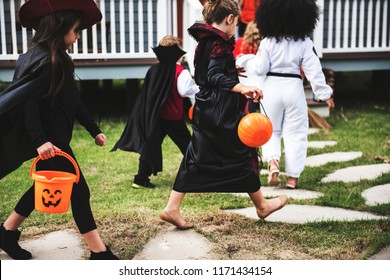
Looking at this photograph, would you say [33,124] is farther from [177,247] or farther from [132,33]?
[132,33]

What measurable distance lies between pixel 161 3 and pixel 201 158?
518cm

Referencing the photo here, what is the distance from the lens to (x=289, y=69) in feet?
19.6

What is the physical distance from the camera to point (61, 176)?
154 inches

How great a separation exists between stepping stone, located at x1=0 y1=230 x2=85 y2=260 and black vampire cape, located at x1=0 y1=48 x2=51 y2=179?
56cm

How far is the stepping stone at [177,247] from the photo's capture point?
417 centimetres

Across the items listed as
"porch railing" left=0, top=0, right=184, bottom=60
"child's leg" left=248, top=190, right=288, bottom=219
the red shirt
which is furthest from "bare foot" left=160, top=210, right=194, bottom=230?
the red shirt

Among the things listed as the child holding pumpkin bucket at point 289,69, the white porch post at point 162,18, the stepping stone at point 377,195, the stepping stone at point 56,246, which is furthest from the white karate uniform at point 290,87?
the white porch post at point 162,18

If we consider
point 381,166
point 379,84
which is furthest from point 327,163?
point 379,84

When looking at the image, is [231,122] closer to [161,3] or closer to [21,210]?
[21,210]

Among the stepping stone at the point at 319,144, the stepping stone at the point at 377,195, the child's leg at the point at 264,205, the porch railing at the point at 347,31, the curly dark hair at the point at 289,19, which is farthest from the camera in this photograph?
the porch railing at the point at 347,31

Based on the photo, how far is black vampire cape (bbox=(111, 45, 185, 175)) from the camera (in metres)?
5.98

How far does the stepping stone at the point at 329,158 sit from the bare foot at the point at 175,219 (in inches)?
98.7

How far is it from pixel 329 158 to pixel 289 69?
1.43m

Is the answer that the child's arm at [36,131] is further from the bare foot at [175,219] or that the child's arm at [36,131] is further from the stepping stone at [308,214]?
the stepping stone at [308,214]
